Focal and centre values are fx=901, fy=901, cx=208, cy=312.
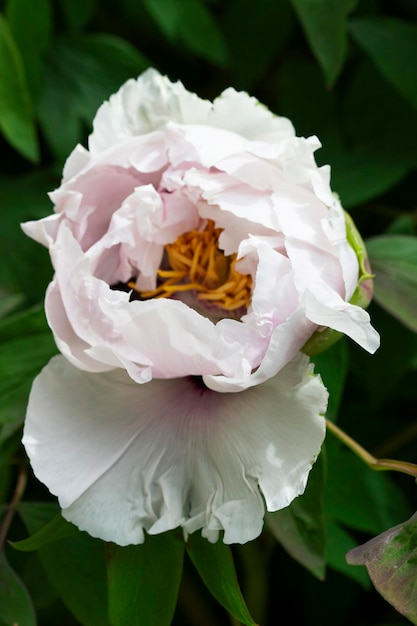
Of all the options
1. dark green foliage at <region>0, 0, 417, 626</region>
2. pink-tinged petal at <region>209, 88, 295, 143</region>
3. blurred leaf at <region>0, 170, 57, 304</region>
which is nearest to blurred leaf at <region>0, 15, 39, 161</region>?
dark green foliage at <region>0, 0, 417, 626</region>

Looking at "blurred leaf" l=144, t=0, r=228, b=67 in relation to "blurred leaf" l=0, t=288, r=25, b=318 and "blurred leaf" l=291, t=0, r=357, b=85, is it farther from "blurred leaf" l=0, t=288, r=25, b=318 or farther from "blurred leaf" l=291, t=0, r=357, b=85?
"blurred leaf" l=0, t=288, r=25, b=318

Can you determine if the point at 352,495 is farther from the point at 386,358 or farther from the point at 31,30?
the point at 31,30

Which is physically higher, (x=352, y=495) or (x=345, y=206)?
(x=345, y=206)

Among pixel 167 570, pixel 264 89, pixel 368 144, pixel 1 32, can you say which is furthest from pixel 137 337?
pixel 264 89

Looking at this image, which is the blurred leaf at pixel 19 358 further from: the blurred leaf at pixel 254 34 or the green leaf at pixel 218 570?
the blurred leaf at pixel 254 34

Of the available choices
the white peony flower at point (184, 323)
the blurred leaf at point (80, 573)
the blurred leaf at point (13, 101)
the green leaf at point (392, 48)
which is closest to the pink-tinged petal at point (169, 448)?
the white peony flower at point (184, 323)

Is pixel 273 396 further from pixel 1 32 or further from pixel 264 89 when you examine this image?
pixel 264 89

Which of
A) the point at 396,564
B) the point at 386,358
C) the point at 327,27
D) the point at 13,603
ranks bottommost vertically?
the point at 13,603

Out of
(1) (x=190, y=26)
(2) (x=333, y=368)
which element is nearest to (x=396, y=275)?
(2) (x=333, y=368)
